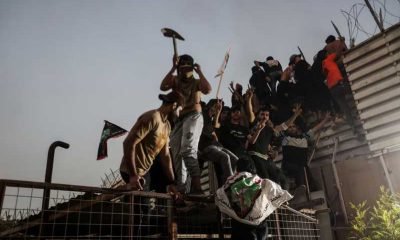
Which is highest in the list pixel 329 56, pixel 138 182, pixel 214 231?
pixel 329 56

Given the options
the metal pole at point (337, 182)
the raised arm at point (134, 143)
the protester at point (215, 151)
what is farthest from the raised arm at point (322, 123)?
the raised arm at point (134, 143)

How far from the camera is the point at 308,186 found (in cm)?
809

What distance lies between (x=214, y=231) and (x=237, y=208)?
1.04 m

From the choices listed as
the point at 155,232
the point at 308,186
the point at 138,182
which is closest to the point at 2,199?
the point at 138,182

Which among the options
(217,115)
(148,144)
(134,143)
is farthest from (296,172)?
(134,143)

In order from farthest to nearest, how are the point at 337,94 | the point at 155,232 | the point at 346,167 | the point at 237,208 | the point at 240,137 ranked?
the point at 337,94 → the point at 346,167 → the point at 240,137 → the point at 155,232 → the point at 237,208

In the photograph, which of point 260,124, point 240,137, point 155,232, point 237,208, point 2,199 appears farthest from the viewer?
Result: point 240,137

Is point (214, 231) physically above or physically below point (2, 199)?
below

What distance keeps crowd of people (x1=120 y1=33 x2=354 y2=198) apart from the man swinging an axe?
2cm

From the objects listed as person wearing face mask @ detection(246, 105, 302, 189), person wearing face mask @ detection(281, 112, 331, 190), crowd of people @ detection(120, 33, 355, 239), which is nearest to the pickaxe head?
crowd of people @ detection(120, 33, 355, 239)

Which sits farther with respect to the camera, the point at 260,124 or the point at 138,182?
the point at 260,124

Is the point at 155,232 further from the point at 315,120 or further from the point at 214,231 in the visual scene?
the point at 315,120

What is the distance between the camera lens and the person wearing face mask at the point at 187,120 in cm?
531

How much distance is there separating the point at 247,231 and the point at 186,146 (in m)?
1.85
